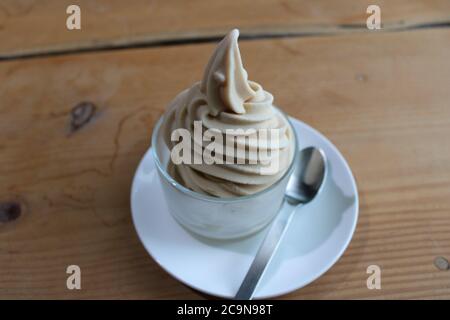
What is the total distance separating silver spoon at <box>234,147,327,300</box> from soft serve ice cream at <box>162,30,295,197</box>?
4.4 inches

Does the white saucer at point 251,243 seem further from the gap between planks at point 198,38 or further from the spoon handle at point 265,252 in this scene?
the gap between planks at point 198,38

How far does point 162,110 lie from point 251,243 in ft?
1.47

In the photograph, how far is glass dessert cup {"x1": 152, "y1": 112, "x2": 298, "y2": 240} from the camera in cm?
73

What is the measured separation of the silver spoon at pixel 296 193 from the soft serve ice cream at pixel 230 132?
0.37 ft

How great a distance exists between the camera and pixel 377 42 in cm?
125

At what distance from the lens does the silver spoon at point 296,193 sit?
79 centimetres

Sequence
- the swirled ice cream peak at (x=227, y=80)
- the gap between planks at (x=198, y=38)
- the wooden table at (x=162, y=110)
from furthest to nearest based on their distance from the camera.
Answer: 1. the gap between planks at (x=198, y=38)
2. the wooden table at (x=162, y=110)
3. the swirled ice cream peak at (x=227, y=80)

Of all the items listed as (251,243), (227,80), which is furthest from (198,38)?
(251,243)

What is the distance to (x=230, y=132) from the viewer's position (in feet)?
2.44

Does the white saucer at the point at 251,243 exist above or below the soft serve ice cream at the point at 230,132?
below

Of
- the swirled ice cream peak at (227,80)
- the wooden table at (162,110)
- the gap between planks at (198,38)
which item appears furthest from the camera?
the gap between planks at (198,38)

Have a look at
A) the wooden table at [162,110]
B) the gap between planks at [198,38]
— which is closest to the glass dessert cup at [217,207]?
the wooden table at [162,110]
